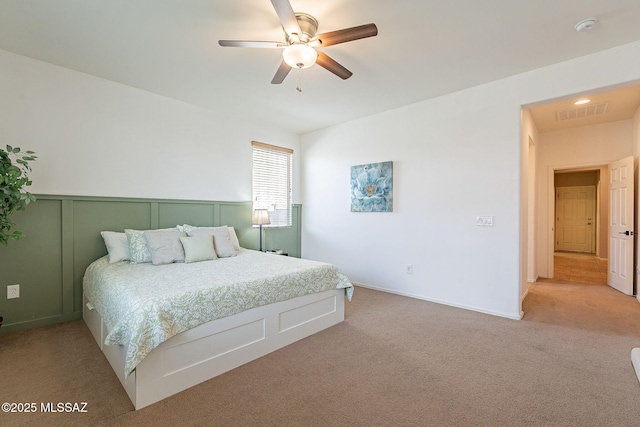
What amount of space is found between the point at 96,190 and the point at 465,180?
14.3ft

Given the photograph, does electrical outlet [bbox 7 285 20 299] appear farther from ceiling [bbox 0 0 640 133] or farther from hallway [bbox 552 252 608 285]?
hallway [bbox 552 252 608 285]

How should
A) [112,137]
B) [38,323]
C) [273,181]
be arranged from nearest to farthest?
1. [38,323]
2. [112,137]
3. [273,181]

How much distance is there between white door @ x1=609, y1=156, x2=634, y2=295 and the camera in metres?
4.18

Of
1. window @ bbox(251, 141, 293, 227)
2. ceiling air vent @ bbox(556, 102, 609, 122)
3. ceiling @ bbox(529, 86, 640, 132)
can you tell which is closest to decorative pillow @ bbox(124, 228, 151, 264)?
window @ bbox(251, 141, 293, 227)

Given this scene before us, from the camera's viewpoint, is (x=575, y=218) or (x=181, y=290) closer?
(x=181, y=290)

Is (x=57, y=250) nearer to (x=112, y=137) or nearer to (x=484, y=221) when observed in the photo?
(x=112, y=137)

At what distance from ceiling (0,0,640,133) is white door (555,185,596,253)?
7.99 meters

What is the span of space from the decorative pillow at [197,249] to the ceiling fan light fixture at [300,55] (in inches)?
85.0

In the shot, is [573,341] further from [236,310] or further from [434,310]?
[236,310]

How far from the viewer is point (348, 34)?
2016 mm

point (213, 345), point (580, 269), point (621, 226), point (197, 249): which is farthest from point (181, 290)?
point (580, 269)

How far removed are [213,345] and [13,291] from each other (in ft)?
7.74

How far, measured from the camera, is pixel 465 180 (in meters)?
3.60

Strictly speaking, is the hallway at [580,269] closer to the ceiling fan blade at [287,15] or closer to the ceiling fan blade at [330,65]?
the ceiling fan blade at [330,65]
